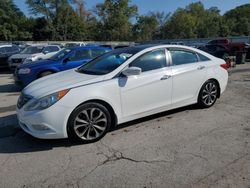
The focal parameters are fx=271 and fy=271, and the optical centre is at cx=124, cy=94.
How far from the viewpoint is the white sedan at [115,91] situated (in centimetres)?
419

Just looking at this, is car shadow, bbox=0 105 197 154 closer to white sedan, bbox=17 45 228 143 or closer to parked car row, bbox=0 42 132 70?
white sedan, bbox=17 45 228 143

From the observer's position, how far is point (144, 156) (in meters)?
3.90

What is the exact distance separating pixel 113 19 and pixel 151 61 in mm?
68189

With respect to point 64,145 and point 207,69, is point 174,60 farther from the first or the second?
point 64,145

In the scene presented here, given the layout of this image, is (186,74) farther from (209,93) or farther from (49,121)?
(49,121)

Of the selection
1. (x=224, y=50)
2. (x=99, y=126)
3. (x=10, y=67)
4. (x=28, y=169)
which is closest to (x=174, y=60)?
(x=99, y=126)

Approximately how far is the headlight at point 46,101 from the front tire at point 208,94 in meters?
3.08

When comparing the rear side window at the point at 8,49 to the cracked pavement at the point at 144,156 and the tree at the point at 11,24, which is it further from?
the tree at the point at 11,24

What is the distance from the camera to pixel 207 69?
5914mm

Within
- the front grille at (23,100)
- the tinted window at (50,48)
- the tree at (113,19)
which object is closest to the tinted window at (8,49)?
the tinted window at (50,48)

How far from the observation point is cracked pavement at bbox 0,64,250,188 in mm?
3310

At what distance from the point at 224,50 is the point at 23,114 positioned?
17.1m

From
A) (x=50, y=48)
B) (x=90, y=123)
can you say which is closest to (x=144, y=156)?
(x=90, y=123)

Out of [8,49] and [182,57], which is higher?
[182,57]
